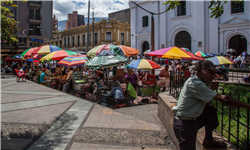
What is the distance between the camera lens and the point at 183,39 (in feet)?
90.5

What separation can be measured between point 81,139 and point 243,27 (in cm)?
2376

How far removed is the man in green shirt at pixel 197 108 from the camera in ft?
8.36

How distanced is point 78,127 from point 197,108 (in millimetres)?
3462

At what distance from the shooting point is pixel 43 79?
12.0m

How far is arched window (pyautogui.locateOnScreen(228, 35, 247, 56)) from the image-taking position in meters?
22.8

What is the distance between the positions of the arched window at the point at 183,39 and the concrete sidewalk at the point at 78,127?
21998 millimetres

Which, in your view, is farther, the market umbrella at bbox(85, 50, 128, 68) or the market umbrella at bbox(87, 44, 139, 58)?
the market umbrella at bbox(87, 44, 139, 58)

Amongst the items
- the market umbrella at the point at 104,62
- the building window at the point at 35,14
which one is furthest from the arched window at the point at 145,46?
the market umbrella at the point at 104,62

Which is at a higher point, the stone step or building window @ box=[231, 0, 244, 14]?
building window @ box=[231, 0, 244, 14]

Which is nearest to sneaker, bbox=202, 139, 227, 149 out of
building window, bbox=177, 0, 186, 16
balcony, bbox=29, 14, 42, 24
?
building window, bbox=177, 0, 186, 16

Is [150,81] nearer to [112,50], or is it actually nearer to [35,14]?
[112,50]

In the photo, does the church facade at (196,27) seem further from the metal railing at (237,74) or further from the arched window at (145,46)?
the metal railing at (237,74)

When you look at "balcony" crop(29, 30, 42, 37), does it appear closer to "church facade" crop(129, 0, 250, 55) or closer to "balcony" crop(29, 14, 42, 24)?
"balcony" crop(29, 14, 42, 24)

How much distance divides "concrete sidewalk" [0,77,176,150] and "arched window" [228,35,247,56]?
2044cm
